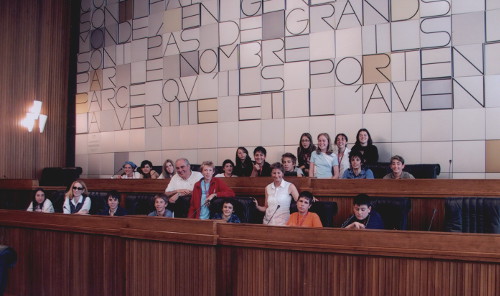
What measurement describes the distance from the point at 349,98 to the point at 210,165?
48.6 inches

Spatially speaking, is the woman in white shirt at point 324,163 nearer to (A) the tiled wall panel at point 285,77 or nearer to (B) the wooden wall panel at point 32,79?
(A) the tiled wall panel at point 285,77

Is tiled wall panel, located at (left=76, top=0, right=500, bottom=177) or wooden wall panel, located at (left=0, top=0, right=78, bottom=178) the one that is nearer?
tiled wall panel, located at (left=76, top=0, right=500, bottom=177)

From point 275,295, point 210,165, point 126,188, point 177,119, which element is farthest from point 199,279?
point 177,119

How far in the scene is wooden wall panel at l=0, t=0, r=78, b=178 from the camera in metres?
4.32

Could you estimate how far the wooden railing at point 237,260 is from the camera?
131 centimetres

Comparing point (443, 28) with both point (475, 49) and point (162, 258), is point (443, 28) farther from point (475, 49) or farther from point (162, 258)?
point (162, 258)

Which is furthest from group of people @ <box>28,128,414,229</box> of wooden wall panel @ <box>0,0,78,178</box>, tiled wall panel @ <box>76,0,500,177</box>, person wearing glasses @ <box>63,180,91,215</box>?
wooden wall panel @ <box>0,0,78,178</box>

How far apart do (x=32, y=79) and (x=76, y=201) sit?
7.43 ft

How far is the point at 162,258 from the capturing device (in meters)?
1.73

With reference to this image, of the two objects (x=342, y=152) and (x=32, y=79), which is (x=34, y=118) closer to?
(x=32, y=79)

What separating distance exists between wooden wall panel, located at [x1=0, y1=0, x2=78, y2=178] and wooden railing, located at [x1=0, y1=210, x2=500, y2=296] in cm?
237

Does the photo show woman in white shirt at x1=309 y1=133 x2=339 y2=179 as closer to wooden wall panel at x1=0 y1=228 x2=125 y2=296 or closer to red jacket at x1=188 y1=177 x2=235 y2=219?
red jacket at x1=188 y1=177 x2=235 y2=219

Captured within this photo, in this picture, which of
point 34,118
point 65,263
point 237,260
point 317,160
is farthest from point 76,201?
point 34,118

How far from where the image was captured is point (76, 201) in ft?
8.91
